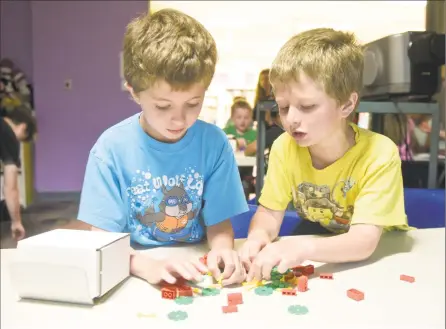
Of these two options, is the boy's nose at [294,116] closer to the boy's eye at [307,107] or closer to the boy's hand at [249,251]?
the boy's eye at [307,107]

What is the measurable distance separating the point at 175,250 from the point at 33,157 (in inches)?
66.2

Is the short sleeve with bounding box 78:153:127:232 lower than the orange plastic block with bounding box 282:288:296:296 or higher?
higher

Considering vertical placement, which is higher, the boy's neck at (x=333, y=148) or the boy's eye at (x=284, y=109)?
the boy's eye at (x=284, y=109)

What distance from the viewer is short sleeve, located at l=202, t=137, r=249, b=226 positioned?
0.56 m

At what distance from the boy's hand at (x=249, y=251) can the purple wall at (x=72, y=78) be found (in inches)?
43.5

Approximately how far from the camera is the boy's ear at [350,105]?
0.50 metres

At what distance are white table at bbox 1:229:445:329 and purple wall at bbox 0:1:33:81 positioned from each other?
2.15 m

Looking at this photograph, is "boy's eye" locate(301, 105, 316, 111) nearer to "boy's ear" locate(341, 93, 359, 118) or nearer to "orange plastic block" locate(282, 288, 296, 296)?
"boy's ear" locate(341, 93, 359, 118)

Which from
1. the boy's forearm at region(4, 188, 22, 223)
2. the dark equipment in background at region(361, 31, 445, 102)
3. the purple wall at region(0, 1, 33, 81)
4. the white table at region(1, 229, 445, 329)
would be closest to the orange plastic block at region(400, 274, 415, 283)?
the white table at region(1, 229, 445, 329)

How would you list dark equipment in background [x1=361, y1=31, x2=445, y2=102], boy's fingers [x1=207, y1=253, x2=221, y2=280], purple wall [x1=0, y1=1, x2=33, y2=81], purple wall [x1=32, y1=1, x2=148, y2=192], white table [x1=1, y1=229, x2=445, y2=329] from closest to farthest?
white table [x1=1, y1=229, x2=445, y2=329] → boy's fingers [x1=207, y1=253, x2=221, y2=280] → dark equipment in background [x1=361, y1=31, x2=445, y2=102] → purple wall [x1=32, y1=1, x2=148, y2=192] → purple wall [x1=0, y1=1, x2=33, y2=81]

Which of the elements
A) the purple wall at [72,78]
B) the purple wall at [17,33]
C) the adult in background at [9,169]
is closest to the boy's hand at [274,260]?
the adult in background at [9,169]

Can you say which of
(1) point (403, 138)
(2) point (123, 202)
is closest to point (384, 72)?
(1) point (403, 138)

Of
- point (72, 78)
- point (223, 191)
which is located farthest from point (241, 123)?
point (72, 78)

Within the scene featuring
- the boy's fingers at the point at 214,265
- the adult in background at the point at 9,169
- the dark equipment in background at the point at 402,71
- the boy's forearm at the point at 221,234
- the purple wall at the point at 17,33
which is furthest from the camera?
the purple wall at the point at 17,33
